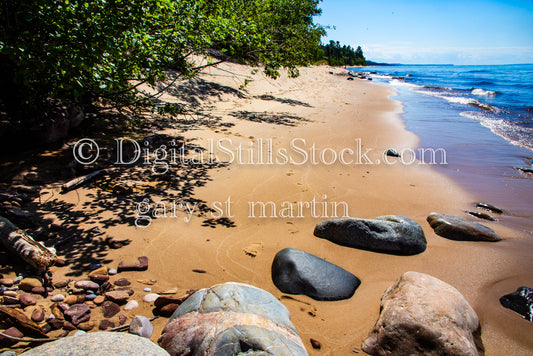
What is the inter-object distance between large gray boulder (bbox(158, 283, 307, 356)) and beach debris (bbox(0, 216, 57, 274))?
1857 mm

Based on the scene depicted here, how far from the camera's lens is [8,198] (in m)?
4.64

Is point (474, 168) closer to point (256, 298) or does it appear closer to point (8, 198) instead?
point (256, 298)

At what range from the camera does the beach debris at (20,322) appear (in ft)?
8.31

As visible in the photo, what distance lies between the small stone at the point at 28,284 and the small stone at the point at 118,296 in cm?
73

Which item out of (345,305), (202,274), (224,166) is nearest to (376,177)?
(224,166)

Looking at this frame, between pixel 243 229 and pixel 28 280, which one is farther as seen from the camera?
pixel 243 229

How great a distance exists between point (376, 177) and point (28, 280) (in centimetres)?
A: 677

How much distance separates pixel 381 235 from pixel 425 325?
173 cm

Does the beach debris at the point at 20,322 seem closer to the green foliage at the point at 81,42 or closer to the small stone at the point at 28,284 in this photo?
the small stone at the point at 28,284

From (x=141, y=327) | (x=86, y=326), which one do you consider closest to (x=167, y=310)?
(x=141, y=327)

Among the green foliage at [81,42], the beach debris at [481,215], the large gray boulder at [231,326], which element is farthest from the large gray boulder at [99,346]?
the beach debris at [481,215]

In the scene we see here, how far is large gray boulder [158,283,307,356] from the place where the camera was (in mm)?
2150

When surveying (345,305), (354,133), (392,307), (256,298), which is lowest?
(345,305)

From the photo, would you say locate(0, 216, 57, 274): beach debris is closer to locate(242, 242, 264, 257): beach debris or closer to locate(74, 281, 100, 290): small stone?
locate(74, 281, 100, 290): small stone
